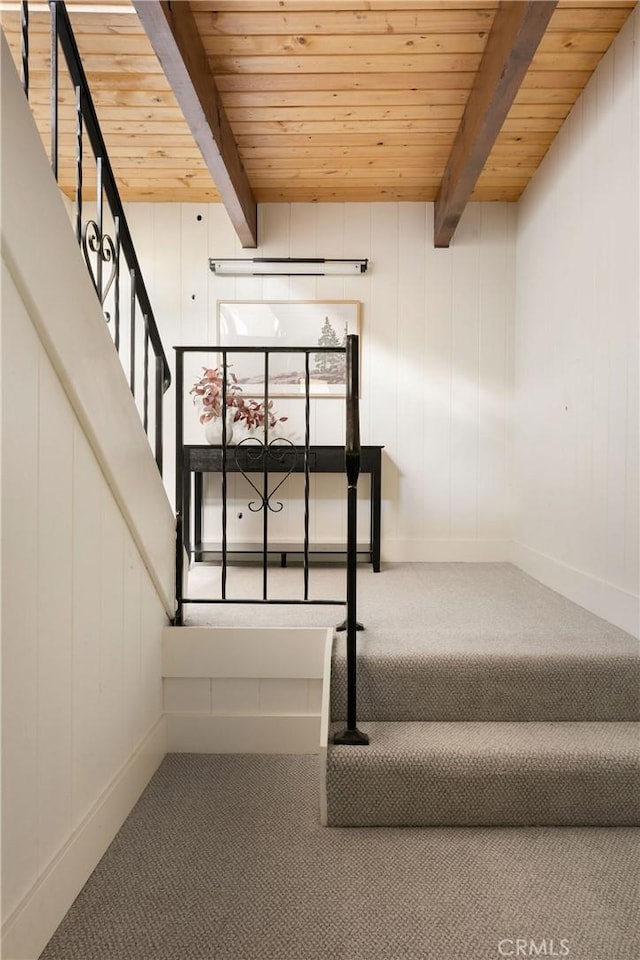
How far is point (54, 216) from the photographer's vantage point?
4.29 ft

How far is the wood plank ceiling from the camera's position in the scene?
2.23 metres

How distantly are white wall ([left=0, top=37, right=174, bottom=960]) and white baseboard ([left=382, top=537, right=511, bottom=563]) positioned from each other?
2.18 m

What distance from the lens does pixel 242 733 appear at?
7.04 ft

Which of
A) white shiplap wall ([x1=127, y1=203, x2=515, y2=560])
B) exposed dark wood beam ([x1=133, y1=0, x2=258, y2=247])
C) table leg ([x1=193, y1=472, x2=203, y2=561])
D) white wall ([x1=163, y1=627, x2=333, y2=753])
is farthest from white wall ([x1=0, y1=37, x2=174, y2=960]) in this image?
white shiplap wall ([x1=127, y1=203, x2=515, y2=560])

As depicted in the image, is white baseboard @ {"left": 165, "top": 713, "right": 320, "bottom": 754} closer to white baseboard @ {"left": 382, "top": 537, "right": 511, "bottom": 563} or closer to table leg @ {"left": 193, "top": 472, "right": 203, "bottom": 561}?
table leg @ {"left": 193, "top": 472, "right": 203, "bottom": 561}

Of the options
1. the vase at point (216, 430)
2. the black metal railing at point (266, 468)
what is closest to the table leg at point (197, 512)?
the black metal railing at point (266, 468)

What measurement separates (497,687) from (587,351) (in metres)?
1.48

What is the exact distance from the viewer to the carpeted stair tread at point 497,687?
6.38 ft

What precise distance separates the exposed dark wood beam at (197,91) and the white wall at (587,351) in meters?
1.56

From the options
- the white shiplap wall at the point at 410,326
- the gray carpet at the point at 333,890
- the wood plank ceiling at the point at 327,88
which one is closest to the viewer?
the gray carpet at the point at 333,890

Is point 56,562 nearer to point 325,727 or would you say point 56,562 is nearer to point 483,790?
point 325,727

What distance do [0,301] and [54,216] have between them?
30 cm

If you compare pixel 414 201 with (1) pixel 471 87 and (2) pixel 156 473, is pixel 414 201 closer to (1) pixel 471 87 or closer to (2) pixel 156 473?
(1) pixel 471 87

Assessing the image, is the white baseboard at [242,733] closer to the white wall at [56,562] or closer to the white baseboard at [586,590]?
the white wall at [56,562]
